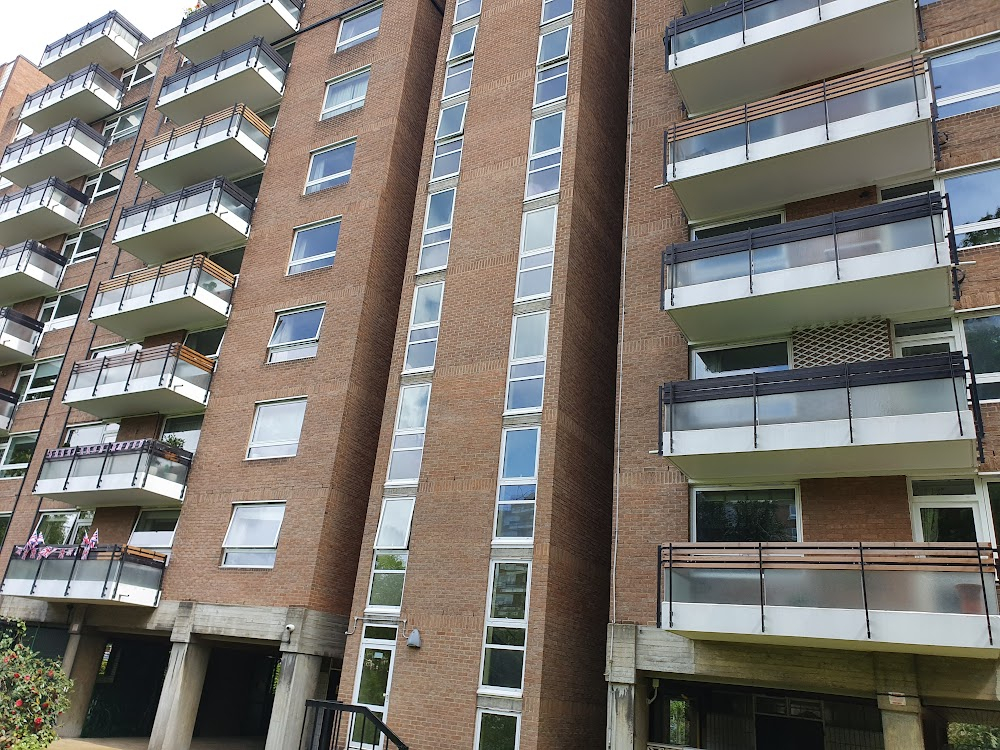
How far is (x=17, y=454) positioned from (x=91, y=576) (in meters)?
10.3

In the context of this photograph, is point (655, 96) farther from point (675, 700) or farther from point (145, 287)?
point (145, 287)

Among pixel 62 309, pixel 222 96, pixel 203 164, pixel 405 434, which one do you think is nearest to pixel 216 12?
pixel 222 96

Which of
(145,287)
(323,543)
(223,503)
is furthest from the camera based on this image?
(145,287)

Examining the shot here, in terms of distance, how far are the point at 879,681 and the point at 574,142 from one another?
12.4 metres

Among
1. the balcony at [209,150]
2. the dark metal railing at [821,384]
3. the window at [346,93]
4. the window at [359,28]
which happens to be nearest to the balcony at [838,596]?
the dark metal railing at [821,384]

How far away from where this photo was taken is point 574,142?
1781cm

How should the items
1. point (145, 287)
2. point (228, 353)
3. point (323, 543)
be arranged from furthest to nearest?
1. point (145, 287)
2. point (228, 353)
3. point (323, 543)

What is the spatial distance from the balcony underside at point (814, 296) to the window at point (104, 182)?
24836 millimetres

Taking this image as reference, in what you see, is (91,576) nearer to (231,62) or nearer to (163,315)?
(163,315)

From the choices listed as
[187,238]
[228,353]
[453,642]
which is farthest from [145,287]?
[453,642]

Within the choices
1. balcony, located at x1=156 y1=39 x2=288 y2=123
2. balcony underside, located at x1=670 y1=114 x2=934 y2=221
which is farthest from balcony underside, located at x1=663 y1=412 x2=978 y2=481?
balcony, located at x1=156 y1=39 x2=288 y2=123

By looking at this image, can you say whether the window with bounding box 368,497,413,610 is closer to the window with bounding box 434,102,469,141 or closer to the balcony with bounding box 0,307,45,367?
the window with bounding box 434,102,469,141

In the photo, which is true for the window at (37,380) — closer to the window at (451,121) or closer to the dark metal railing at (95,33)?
the dark metal railing at (95,33)

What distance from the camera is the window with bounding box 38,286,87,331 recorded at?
28198 mm
